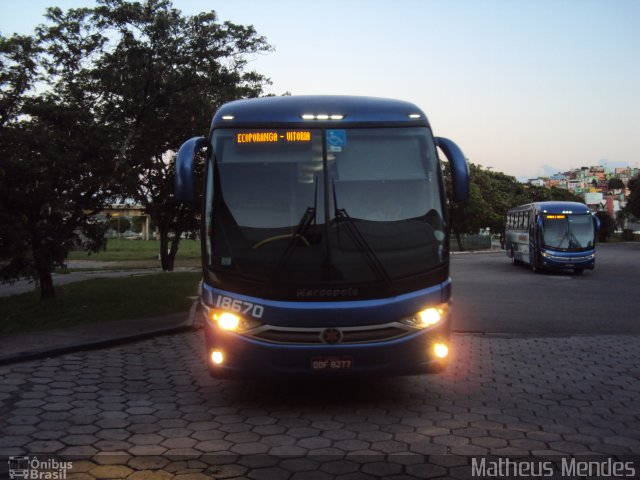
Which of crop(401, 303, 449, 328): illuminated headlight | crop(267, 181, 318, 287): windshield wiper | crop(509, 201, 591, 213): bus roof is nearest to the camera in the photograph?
crop(267, 181, 318, 287): windshield wiper

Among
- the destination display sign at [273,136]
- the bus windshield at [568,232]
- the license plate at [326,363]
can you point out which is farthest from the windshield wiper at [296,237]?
the bus windshield at [568,232]

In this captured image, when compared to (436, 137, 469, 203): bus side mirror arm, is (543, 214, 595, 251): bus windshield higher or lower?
lower

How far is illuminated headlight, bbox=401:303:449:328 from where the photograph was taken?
6039mm

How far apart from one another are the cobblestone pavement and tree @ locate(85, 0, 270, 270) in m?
8.12

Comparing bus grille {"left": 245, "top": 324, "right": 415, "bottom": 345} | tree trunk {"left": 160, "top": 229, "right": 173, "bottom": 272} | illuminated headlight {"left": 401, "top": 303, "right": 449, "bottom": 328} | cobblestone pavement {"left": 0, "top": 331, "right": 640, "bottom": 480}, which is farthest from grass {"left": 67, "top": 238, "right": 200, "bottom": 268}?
illuminated headlight {"left": 401, "top": 303, "right": 449, "bottom": 328}

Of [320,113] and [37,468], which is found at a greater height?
[320,113]

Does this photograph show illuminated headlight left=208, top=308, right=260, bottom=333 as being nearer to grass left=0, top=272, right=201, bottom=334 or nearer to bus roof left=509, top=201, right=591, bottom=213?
grass left=0, top=272, right=201, bottom=334

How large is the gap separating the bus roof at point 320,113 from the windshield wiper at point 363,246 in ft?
2.95

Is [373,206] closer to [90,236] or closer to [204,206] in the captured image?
[204,206]

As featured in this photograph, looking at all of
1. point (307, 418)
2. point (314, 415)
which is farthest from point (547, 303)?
point (307, 418)

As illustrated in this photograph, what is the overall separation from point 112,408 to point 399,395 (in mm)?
2897

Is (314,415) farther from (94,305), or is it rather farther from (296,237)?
(94,305)

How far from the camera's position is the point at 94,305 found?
14.1 meters

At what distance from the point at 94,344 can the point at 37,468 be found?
485 cm
